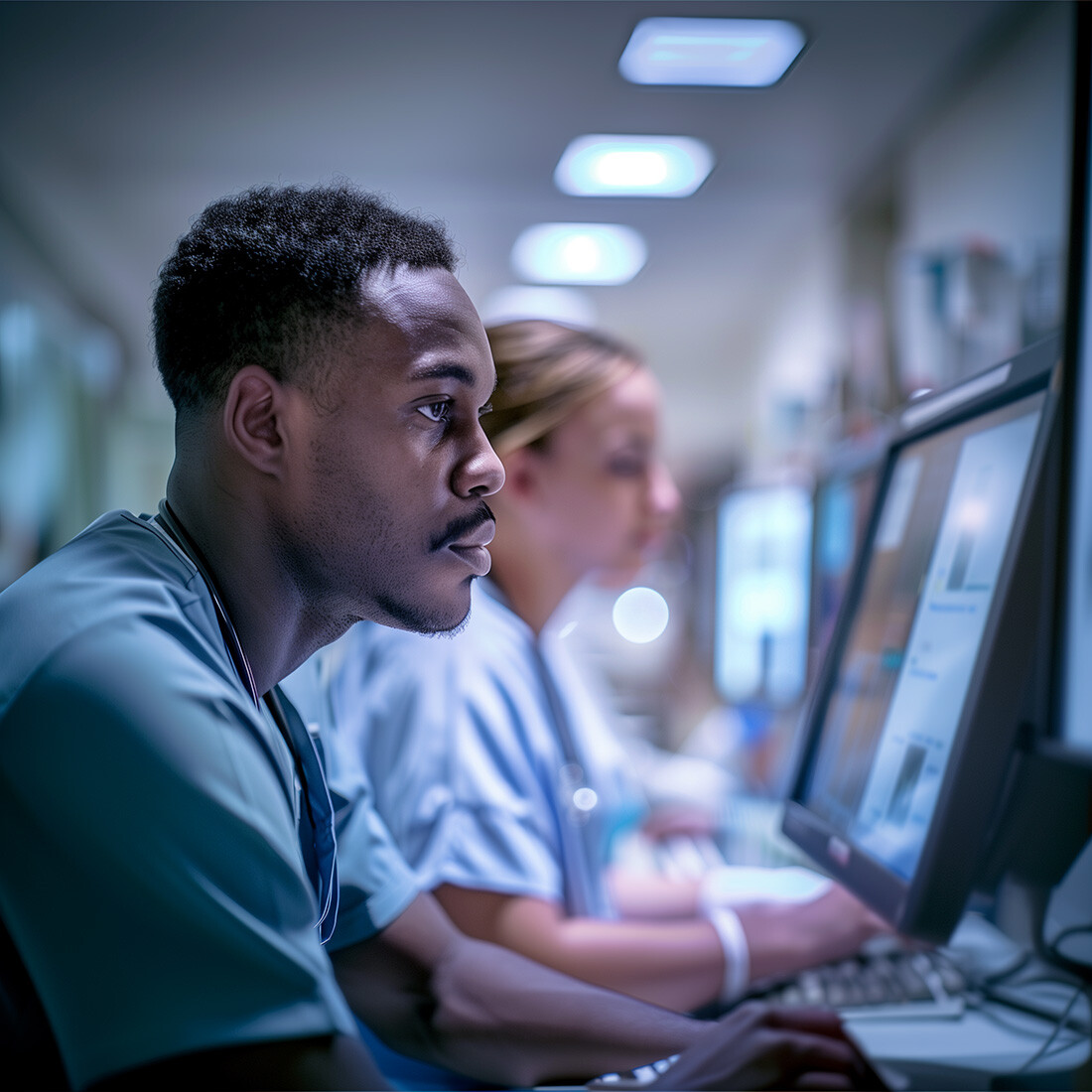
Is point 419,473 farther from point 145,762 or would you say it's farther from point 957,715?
point 957,715

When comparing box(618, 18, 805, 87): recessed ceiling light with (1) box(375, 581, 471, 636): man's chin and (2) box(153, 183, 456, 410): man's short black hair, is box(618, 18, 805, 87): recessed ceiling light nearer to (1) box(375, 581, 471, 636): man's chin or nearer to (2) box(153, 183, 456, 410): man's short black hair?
(2) box(153, 183, 456, 410): man's short black hair

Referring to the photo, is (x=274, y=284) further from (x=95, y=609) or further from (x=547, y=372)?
(x=547, y=372)

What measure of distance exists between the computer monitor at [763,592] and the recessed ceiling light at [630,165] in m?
1.24

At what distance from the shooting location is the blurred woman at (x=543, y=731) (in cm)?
72

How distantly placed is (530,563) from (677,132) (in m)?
0.43

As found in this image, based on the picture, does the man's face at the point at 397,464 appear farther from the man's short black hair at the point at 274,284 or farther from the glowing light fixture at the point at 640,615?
the glowing light fixture at the point at 640,615

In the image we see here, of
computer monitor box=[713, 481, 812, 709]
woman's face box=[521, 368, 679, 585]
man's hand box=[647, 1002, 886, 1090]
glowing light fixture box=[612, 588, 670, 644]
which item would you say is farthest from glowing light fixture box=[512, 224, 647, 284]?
glowing light fixture box=[612, 588, 670, 644]

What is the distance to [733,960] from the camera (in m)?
0.79

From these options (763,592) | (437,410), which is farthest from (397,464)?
(763,592)

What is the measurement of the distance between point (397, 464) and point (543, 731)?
0.41 m

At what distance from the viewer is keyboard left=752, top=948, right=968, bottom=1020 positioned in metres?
0.72

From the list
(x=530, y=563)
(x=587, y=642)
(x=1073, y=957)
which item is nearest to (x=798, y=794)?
(x=1073, y=957)

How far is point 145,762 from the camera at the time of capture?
1.22 ft

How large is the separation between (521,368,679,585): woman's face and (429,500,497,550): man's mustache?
0.90 feet
